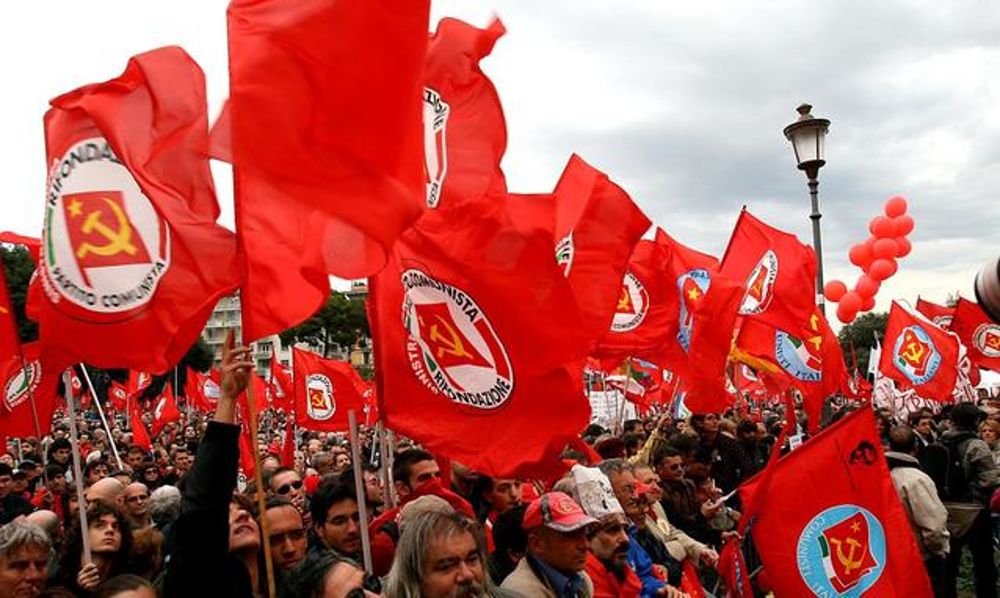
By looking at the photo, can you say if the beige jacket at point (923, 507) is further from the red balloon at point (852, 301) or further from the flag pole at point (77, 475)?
the red balloon at point (852, 301)

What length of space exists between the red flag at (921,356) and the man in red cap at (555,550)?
1243 cm

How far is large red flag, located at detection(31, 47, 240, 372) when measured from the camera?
436 cm

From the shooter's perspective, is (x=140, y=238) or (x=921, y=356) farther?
(x=921, y=356)

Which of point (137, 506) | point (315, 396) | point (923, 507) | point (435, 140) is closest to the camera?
point (435, 140)

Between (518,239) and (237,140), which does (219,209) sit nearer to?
(237,140)

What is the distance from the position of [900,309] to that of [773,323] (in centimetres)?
619

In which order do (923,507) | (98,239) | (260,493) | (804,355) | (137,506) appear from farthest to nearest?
(804,355) < (923,507) < (137,506) < (98,239) < (260,493)

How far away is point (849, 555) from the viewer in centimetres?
514

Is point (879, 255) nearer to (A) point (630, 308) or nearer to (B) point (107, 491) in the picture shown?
(A) point (630, 308)

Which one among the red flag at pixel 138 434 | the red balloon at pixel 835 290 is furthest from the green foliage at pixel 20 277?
the red balloon at pixel 835 290

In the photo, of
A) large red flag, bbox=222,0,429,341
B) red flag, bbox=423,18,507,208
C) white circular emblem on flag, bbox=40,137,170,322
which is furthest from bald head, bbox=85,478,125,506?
large red flag, bbox=222,0,429,341

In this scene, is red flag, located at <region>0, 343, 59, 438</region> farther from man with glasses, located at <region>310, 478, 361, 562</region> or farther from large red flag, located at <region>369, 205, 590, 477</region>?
large red flag, located at <region>369, 205, 590, 477</region>

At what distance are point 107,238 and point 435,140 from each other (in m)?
2.11

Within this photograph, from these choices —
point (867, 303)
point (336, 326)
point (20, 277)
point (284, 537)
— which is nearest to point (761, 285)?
point (867, 303)
